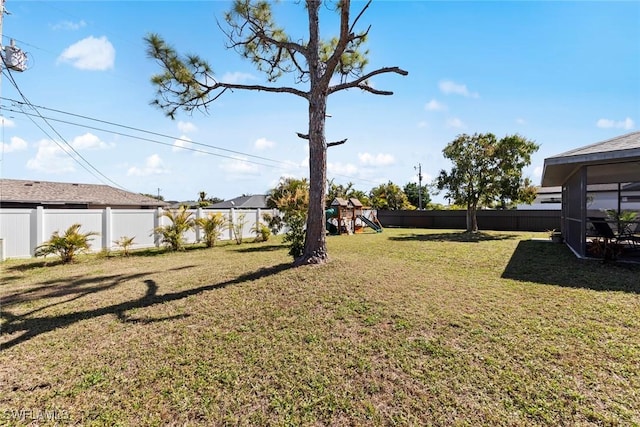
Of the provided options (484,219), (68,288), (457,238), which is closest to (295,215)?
(68,288)

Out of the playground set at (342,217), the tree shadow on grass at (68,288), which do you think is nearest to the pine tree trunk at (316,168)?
the tree shadow on grass at (68,288)

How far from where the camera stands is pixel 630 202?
14734 millimetres

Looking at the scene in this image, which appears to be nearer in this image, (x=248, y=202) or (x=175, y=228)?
(x=175, y=228)

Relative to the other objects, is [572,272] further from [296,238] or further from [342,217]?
[342,217]

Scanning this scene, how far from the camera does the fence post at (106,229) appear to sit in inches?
397

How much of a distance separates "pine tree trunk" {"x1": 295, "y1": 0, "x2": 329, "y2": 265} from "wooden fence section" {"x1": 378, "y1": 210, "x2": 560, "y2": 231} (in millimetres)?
16452

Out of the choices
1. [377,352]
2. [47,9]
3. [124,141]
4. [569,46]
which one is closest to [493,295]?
[377,352]

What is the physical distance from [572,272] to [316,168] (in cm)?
572

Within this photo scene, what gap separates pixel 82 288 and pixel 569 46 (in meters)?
13.4

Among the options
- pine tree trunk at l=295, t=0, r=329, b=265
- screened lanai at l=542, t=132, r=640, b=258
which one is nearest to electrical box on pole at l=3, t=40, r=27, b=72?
A: pine tree trunk at l=295, t=0, r=329, b=265

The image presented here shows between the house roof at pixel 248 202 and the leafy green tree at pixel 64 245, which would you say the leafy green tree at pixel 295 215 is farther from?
the house roof at pixel 248 202

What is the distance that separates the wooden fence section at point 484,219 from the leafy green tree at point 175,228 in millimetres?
15853

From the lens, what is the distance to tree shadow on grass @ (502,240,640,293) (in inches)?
199

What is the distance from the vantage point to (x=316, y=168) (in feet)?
19.9
